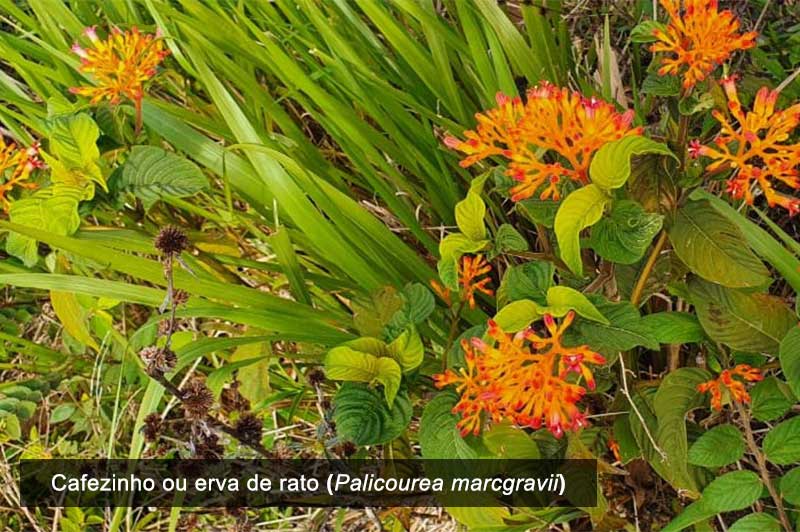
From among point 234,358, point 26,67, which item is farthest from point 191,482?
point 26,67

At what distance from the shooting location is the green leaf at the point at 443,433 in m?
0.72

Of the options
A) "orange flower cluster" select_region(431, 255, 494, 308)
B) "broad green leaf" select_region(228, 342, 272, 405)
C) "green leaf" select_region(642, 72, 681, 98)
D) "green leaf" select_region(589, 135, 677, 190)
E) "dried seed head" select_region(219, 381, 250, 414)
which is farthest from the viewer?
"dried seed head" select_region(219, 381, 250, 414)

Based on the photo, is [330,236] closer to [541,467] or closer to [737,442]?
[541,467]

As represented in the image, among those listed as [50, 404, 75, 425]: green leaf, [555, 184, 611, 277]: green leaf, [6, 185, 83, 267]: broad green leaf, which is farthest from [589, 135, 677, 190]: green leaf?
[50, 404, 75, 425]: green leaf

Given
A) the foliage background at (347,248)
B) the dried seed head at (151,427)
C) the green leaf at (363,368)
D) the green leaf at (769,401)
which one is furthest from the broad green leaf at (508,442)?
the dried seed head at (151,427)

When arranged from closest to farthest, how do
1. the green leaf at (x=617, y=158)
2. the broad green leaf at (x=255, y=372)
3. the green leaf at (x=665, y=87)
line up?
1. the green leaf at (x=617, y=158)
2. the green leaf at (x=665, y=87)
3. the broad green leaf at (x=255, y=372)

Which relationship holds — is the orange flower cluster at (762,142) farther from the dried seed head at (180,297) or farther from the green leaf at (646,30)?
the dried seed head at (180,297)

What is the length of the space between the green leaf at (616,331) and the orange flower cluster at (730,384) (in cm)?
10

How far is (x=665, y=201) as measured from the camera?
0.69 meters

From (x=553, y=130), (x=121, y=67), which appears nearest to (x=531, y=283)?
(x=553, y=130)

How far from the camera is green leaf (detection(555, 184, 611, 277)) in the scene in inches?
23.6

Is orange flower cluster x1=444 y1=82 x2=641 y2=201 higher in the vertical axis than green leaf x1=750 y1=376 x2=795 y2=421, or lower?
higher

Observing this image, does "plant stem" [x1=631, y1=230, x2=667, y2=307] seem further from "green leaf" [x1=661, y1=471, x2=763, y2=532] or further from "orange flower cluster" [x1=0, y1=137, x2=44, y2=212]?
"orange flower cluster" [x1=0, y1=137, x2=44, y2=212]

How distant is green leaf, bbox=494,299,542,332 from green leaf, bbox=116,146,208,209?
361 mm
